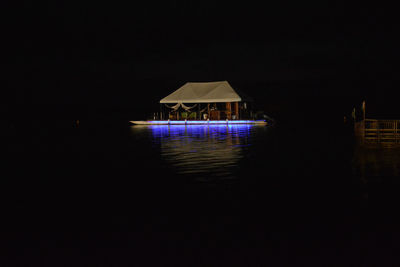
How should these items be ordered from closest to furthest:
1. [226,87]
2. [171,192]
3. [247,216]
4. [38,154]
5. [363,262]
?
[363,262] < [247,216] < [171,192] < [38,154] < [226,87]

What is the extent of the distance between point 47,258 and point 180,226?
2216 millimetres

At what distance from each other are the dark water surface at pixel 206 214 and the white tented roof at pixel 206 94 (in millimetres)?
34304

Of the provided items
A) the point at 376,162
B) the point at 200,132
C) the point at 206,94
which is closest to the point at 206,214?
the point at 376,162

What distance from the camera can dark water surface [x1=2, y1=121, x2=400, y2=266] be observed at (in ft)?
18.1

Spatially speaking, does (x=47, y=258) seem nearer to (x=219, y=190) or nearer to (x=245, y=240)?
(x=245, y=240)

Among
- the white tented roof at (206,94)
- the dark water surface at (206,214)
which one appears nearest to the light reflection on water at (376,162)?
the dark water surface at (206,214)

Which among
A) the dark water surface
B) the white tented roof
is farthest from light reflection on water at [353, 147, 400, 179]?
the white tented roof

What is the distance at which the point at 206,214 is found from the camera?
744cm

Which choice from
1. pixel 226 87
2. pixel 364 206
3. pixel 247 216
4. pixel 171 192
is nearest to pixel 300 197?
pixel 364 206

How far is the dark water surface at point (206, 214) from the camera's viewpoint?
550cm

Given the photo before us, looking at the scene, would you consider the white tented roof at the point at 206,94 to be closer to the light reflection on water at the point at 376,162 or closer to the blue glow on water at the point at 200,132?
the blue glow on water at the point at 200,132

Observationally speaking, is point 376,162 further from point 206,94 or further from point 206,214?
point 206,94

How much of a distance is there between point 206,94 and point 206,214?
144 feet

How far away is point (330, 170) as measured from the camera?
493 inches
